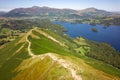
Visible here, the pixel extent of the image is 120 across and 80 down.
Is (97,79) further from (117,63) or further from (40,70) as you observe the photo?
(117,63)

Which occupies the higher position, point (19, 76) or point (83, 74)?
point (83, 74)

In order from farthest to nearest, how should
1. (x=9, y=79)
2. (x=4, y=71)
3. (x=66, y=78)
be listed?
(x=4, y=71)
(x=9, y=79)
(x=66, y=78)

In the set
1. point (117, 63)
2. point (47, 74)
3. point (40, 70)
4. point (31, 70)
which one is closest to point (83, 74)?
point (47, 74)

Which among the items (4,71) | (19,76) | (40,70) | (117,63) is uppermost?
(40,70)

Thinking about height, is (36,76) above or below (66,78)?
below

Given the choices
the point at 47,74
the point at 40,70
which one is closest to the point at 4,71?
the point at 40,70

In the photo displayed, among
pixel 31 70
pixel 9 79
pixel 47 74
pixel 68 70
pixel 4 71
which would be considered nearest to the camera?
pixel 68 70

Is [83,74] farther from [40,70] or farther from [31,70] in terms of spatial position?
[31,70]

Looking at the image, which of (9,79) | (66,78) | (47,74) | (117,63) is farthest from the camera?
(117,63)

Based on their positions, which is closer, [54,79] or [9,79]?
[54,79]
